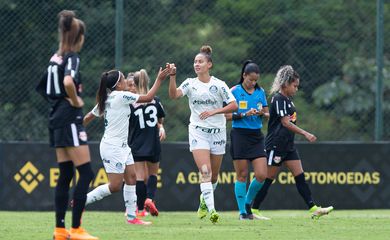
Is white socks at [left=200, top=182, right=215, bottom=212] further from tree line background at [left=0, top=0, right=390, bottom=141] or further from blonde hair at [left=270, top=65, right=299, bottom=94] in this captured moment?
tree line background at [left=0, top=0, right=390, bottom=141]

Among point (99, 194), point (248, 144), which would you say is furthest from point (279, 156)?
point (99, 194)

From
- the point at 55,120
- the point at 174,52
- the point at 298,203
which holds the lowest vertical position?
the point at 298,203

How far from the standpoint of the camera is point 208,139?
12.3 m

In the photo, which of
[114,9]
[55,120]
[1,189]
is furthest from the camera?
[114,9]

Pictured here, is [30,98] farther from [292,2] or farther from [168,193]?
[292,2]

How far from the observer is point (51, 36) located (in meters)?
17.1

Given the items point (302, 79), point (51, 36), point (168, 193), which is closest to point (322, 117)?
point (302, 79)

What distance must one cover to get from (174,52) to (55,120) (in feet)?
28.3

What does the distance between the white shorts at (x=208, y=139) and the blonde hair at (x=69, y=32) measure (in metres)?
3.49

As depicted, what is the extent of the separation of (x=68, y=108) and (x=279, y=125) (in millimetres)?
4846

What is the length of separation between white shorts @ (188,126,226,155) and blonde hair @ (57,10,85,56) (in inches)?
137

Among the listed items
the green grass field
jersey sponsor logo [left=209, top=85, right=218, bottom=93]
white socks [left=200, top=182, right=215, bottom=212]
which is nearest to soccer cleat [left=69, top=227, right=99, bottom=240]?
the green grass field

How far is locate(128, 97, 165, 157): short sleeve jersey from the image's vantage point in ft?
45.9

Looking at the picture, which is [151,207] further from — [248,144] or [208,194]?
[208,194]
